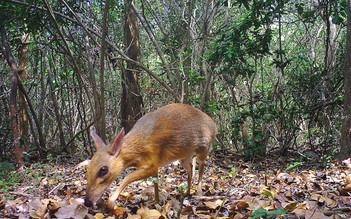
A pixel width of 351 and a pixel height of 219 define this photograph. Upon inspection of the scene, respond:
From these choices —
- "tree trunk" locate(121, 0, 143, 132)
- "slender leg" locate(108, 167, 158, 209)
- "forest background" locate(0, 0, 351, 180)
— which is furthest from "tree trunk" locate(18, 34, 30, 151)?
"slender leg" locate(108, 167, 158, 209)

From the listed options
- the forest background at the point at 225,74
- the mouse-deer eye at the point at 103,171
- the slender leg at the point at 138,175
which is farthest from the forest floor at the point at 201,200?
the forest background at the point at 225,74

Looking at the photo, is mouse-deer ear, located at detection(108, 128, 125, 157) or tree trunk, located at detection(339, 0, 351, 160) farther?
tree trunk, located at detection(339, 0, 351, 160)

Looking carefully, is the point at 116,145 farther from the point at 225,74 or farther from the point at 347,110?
the point at 225,74

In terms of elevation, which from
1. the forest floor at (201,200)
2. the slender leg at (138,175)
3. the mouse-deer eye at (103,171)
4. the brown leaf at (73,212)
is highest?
the mouse-deer eye at (103,171)

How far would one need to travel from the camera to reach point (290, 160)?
8.27 m

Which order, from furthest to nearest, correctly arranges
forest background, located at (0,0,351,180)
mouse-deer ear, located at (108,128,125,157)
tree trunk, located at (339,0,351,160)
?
forest background, located at (0,0,351,180), tree trunk, located at (339,0,351,160), mouse-deer ear, located at (108,128,125,157)

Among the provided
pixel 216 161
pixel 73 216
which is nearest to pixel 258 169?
pixel 216 161

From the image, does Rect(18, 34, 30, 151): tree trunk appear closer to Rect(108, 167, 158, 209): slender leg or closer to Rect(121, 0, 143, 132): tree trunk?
Rect(121, 0, 143, 132): tree trunk

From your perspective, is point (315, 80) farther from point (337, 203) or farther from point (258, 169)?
point (337, 203)

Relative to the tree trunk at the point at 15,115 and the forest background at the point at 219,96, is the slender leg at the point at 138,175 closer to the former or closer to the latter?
the forest background at the point at 219,96

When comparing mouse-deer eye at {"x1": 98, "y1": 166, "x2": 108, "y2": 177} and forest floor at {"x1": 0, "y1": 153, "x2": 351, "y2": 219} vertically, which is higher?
mouse-deer eye at {"x1": 98, "y1": 166, "x2": 108, "y2": 177}

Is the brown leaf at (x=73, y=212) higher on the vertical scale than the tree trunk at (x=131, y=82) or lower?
lower

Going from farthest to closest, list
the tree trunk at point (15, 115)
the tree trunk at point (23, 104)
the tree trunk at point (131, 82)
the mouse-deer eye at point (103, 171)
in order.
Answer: the tree trunk at point (131, 82) < the tree trunk at point (23, 104) < the tree trunk at point (15, 115) < the mouse-deer eye at point (103, 171)

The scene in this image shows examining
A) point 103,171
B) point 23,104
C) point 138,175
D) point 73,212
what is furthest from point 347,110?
point 23,104
